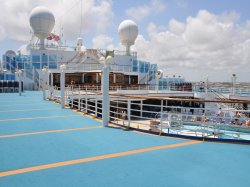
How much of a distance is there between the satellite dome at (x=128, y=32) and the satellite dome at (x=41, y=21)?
12.5 meters

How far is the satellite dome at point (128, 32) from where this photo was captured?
43.1 meters

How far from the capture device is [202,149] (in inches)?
196

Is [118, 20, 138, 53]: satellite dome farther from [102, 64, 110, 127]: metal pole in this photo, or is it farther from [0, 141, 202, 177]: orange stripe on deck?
[0, 141, 202, 177]: orange stripe on deck

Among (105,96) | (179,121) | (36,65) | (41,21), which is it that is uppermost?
(41,21)

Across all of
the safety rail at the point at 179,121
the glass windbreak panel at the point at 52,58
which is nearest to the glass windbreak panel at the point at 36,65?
the glass windbreak panel at the point at 52,58

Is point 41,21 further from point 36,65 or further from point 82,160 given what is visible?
point 82,160

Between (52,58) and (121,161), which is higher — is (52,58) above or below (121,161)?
above

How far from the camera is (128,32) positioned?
43219 millimetres

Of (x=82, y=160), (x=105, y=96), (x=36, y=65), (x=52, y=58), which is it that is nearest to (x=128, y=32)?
(x=52, y=58)

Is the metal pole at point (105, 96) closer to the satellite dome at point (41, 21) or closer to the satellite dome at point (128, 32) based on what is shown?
the satellite dome at point (41, 21)

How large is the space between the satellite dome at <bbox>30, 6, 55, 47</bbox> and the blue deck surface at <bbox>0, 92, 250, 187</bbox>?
3644 centimetres

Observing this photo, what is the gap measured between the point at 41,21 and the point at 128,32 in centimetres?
1537

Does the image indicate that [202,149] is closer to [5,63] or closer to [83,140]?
[83,140]

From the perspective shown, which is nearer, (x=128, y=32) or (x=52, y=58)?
(x=52, y=58)
